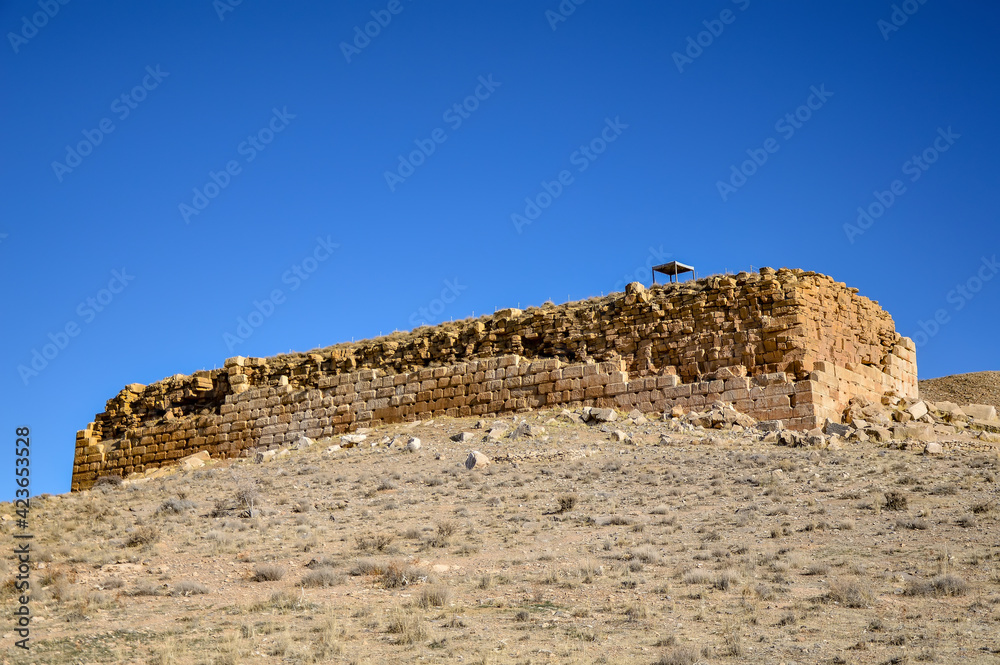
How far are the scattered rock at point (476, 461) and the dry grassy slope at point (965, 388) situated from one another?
688 inches

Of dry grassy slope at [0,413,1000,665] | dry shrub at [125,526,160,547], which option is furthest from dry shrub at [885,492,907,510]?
dry shrub at [125,526,160,547]

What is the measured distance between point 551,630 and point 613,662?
1034 mm

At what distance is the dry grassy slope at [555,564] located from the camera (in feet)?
26.7

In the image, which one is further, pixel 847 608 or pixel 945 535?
pixel 945 535

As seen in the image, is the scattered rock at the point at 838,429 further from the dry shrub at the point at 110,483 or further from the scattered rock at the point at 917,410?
the dry shrub at the point at 110,483

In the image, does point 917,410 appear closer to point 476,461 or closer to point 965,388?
point 476,461

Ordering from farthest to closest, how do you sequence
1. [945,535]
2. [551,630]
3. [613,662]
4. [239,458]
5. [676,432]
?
[239,458]
[676,432]
[945,535]
[551,630]
[613,662]

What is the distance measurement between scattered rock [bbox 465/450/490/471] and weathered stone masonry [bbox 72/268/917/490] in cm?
410

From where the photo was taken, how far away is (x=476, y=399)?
22.3 metres

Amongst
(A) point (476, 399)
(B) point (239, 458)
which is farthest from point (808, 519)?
(B) point (239, 458)

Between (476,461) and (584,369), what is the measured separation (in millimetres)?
4806

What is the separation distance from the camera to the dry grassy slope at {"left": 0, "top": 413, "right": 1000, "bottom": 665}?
8.14 m

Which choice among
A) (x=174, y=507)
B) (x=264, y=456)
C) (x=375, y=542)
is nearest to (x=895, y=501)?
(x=375, y=542)

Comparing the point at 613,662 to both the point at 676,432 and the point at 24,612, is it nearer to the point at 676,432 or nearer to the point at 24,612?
the point at 24,612
